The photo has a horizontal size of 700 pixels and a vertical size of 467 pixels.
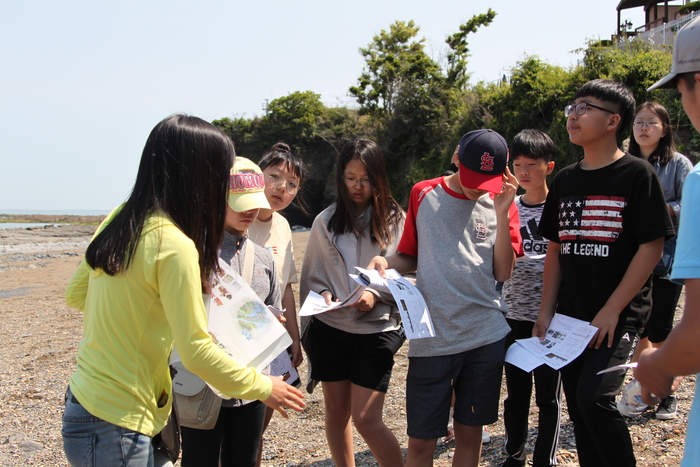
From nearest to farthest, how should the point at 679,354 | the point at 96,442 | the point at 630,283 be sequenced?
the point at 679,354 → the point at 96,442 → the point at 630,283

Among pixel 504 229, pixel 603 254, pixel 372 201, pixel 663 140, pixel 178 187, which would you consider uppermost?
pixel 663 140

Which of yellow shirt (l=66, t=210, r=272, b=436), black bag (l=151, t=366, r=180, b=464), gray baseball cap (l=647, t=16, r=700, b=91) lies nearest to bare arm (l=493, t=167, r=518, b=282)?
gray baseball cap (l=647, t=16, r=700, b=91)

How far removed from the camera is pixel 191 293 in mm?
1717

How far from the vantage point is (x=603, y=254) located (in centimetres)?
258

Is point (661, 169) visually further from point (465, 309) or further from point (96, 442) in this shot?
point (96, 442)

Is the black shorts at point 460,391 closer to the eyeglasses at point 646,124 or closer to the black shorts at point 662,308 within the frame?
the black shorts at point 662,308

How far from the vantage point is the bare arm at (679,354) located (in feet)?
4.60

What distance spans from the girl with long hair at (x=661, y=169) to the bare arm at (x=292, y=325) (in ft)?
8.63

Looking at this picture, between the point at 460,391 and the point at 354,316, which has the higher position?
the point at 354,316

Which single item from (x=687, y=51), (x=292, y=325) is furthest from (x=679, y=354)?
(x=292, y=325)

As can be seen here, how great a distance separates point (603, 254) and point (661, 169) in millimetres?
2107

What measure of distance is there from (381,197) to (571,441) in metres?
2.13

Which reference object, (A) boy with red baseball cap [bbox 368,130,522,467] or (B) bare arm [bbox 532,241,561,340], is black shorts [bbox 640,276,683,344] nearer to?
(B) bare arm [bbox 532,241,561,340]

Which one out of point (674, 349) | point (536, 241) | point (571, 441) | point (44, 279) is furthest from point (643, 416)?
point (44, 279)
